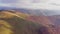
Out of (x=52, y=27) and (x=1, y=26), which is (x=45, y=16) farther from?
(x=1, y=26)

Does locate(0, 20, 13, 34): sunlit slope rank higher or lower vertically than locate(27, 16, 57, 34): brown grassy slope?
higher

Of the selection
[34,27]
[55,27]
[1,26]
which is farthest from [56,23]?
[1,26]

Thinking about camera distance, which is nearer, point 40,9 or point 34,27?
point 34,27

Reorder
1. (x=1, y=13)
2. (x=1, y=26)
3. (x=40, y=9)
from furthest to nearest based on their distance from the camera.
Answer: (x=40, y=9) < (x=1, y=13) < (x=1, y=26)

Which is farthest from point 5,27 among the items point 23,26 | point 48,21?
point 48,21

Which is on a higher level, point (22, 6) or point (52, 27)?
point (22, 6)

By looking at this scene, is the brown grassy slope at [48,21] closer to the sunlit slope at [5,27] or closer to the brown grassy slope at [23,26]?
the brown grassy slope at [23,26]

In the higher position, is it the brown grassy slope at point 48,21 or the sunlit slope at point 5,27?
the sunlit slope at point 5,27

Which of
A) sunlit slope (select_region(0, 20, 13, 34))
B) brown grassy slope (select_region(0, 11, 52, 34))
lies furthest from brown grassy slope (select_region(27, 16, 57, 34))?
sunlit slope (select_region(0, 20, 13, 34))

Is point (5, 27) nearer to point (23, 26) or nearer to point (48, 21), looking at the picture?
point (23, 26)

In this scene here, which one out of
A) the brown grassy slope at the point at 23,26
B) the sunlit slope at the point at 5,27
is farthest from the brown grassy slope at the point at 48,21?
the sunlit slope at the point at 5,27

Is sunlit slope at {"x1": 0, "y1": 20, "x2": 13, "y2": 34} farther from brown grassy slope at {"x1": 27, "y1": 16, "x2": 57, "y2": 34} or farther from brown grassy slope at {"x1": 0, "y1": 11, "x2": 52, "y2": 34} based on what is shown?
brown grassy slope at {"x1": 27, "y1": 16, "x2": 57, "y2": 34}
